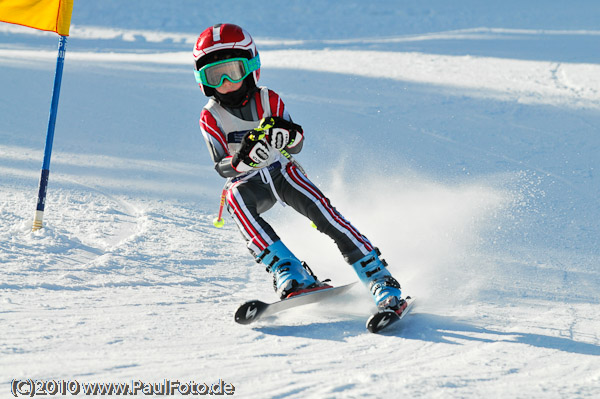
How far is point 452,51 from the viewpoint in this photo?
448 inches

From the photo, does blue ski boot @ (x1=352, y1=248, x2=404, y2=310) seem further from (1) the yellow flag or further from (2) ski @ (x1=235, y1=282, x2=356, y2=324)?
(1) the yellow flag

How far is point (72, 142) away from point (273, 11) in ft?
36.2

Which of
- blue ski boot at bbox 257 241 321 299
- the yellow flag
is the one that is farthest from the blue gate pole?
blue ski boot at bbox 257 241 321 299

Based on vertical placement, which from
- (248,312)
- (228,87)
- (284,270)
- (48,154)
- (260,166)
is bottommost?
(248,312)

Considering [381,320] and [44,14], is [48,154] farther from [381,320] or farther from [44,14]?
[381,320]

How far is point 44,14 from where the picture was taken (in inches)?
182

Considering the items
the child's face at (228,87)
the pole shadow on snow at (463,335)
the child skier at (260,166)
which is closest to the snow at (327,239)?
the pole shadow on snow at (463,335)

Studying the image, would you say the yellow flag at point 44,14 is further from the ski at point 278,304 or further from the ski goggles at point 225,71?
the ski at point 278,304

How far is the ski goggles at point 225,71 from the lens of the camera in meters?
3.56

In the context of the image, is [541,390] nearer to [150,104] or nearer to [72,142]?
[72,142]

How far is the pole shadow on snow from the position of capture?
2.92m

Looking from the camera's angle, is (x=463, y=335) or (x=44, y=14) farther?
(x=44, y=14)

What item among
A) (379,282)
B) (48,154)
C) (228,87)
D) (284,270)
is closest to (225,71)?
(228,87)

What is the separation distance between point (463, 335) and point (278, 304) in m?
0.91
